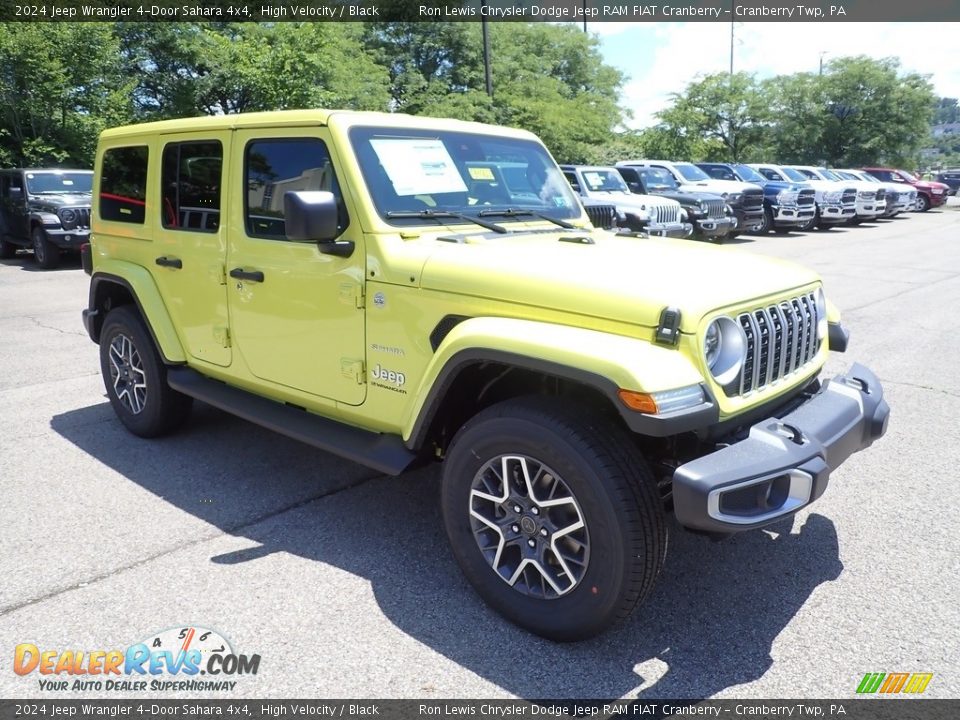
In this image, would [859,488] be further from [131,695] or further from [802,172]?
[802,172]

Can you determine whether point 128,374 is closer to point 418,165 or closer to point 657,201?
point 418,165

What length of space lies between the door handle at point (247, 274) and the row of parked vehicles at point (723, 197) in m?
5.00

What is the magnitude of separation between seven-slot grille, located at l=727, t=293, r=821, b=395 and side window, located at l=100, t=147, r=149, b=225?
375cm

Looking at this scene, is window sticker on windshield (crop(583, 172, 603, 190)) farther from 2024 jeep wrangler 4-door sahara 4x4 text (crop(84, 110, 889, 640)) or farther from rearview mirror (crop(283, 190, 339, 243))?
rearview mirror (crop(283, 190, 339, 243))

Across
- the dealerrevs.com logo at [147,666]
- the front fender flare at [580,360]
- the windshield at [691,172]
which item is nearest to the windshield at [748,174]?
the windshield at [691,172]

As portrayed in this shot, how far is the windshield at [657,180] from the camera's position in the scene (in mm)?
16359

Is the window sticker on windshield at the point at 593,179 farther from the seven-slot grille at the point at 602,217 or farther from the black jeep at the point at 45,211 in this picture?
the black jeep at the point at 45,211

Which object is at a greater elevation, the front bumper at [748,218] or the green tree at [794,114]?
the green tree at [794,114]

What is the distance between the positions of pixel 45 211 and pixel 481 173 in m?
13.2

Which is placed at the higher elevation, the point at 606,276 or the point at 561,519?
the point at 606,276

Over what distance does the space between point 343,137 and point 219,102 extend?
839 inches

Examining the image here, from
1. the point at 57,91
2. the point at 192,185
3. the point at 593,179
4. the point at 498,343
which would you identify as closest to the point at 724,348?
the point at 498,343

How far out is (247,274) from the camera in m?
3.86

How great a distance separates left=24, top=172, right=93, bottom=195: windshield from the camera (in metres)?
14.4
